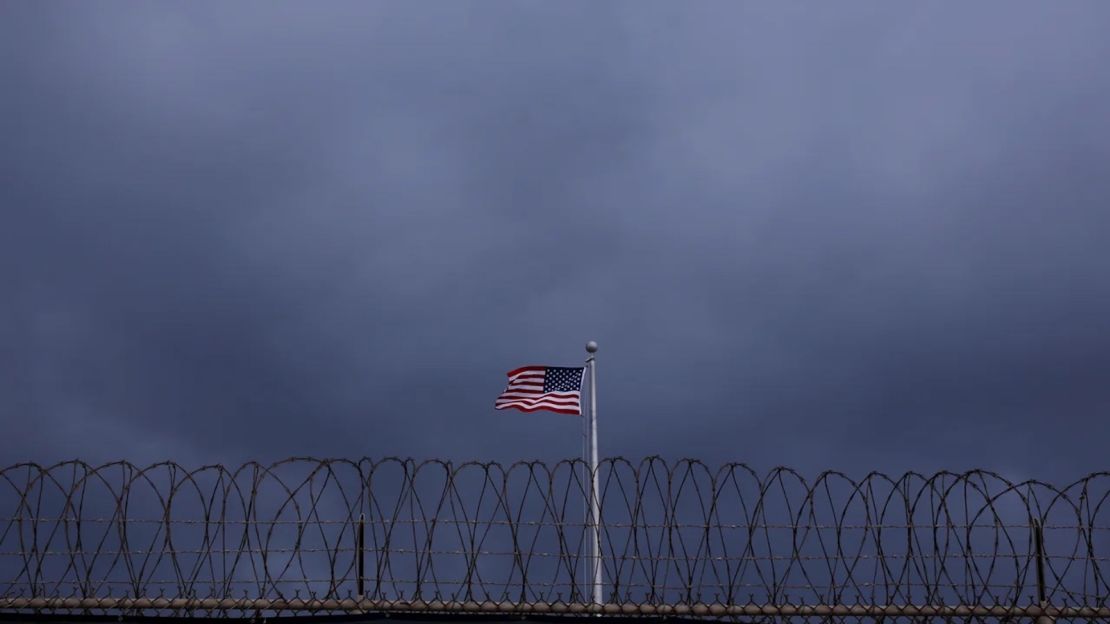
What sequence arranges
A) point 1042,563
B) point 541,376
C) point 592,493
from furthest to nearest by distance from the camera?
point 541,376, point 1042,563, point 592,493

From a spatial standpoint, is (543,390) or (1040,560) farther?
(543,390)

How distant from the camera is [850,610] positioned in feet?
37.3

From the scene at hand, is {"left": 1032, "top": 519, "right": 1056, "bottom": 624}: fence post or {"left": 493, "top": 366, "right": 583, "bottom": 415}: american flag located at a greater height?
{"left": 493, "top": 366, "right": 583, "bottom": 415}: american flag

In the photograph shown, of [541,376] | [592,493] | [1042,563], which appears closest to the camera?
[592,493]

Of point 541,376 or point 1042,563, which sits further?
point 541,376

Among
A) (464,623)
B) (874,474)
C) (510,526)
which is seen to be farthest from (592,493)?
(874,474)

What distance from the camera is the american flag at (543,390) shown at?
66.0ft

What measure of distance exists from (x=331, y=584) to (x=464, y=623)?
1174 millimetres

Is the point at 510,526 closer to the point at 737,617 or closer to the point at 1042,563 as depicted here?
the point at 737,617

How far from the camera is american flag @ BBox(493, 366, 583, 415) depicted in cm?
2011

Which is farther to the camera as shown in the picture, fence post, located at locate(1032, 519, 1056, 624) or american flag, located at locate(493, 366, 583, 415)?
american flag, located at locate(493, 366, 583, 415)

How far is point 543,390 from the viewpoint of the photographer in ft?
66.6

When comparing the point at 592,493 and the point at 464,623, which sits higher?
the point at 592,493

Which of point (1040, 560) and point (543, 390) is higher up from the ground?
point (543, 390)
